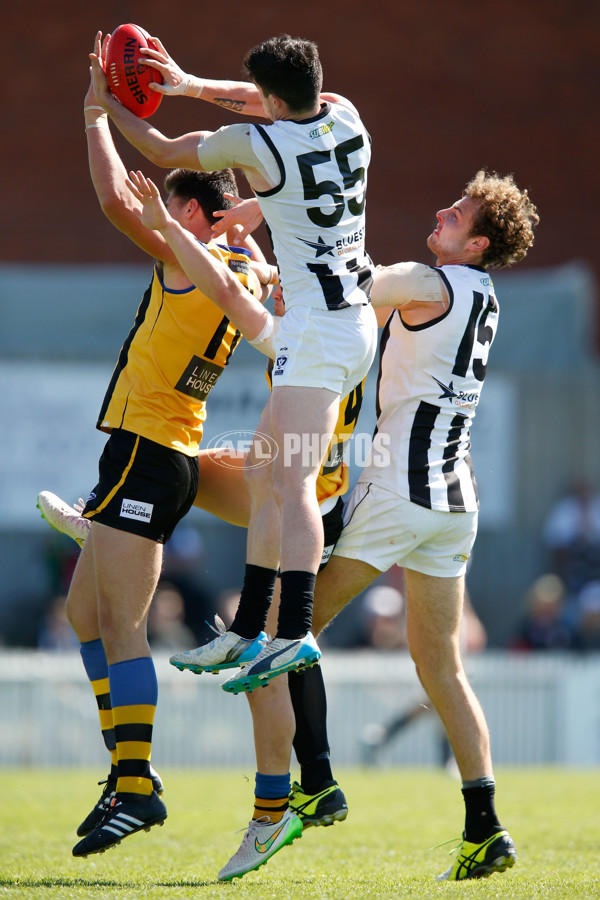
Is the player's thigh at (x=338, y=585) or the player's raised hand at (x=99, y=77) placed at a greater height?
the player's raised hand at (x=99, y=77)

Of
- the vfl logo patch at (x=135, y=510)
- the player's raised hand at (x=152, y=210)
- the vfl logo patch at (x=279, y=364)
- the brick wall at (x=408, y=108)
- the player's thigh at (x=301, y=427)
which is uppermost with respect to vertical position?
the brick wall at (x=408, y=108)

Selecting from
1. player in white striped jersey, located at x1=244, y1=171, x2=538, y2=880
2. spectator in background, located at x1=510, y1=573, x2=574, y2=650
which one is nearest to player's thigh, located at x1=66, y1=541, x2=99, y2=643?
player in white striped jersey, located at x1=244, y1=171, x2=538, y2=880

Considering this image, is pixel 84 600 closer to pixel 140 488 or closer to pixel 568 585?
pixel 140 488

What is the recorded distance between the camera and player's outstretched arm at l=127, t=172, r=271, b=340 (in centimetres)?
457

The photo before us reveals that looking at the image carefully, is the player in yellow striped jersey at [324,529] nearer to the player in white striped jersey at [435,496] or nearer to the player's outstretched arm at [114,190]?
the player in white striped jersey at [435,496]

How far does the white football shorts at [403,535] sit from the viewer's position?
4.76 m

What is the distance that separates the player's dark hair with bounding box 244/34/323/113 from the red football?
0.63m

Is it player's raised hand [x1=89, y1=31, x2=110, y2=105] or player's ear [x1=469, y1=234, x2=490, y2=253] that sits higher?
player's raised hand [x1=89, y1=31, x2=110, y2=105]

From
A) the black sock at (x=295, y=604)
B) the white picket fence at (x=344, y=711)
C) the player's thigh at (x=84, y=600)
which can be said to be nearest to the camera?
the black sock at (x=295, y=604)

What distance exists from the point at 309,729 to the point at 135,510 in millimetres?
1171

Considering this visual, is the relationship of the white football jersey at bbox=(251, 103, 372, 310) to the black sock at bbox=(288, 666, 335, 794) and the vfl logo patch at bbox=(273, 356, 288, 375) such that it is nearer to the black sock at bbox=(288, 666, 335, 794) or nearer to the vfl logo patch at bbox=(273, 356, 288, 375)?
the vfl logo patch at bbox=(273, 356, 288, 375)

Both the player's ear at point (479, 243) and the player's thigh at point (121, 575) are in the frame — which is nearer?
the player's thigh at point (121, 575)

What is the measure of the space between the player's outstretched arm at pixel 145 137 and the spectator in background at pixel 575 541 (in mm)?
8652

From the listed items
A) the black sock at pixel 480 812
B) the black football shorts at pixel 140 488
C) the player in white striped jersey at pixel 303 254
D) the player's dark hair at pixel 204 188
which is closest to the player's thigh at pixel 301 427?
the player in white striped jersey at pixel 303 254
